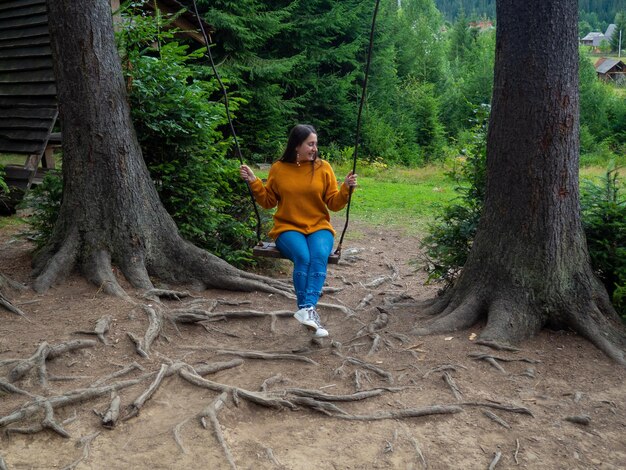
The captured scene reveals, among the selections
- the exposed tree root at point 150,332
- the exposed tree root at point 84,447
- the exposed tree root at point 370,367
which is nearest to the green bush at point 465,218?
the exposed tree root at point 370,367

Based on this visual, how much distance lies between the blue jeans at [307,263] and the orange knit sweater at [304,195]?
0.36 ft

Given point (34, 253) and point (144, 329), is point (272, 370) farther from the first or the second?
point (34, 253)

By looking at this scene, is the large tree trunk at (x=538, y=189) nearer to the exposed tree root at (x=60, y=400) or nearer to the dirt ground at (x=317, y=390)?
the dirt ground at (x=317, y=390)

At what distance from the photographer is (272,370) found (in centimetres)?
539

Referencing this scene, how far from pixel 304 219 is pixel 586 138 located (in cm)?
3815

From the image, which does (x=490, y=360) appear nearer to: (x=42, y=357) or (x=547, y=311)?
(x=547, y=311)

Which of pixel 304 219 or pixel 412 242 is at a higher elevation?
pixel 304 219

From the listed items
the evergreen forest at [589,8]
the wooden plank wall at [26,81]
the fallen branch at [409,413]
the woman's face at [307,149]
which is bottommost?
the fallen branch at [409,413]

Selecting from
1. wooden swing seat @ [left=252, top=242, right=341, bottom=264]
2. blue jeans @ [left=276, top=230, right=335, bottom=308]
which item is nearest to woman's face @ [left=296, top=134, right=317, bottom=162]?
blue jeans @ [left=276, top=230, right=335, bottom=308]

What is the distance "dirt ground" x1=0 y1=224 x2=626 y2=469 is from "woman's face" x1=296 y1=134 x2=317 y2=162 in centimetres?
168

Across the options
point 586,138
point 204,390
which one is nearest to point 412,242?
point 204,390

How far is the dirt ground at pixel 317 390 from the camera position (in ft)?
13.4

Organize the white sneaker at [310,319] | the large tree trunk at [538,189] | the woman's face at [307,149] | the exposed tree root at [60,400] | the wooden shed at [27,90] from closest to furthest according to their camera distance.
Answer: the exposed tree root at [60,400], the large tree trunk at [538,189], the white sneaker at [310,319], the woman's face at [307,149], the wooden shed at [27,90]

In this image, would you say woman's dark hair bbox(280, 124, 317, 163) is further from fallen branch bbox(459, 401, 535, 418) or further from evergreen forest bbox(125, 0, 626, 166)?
evergreen forest bbox(125, 0, 626, 166)
